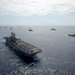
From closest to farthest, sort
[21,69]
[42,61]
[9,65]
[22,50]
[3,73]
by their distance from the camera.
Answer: [3,73], [21,69], [9,65], [42,61], [22,50]

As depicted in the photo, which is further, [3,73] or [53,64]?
[53,64]

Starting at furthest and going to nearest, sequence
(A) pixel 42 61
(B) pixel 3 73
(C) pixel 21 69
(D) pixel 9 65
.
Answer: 1. (A) pixel 42 61
2. (D) pixel 9 65
3. (C) pixel 21 69
4. (B) pixel 3 73

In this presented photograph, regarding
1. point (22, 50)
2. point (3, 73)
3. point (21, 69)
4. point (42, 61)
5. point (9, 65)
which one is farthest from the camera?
point (22, 50)

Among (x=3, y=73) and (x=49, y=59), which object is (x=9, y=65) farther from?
(x=49, y=59)

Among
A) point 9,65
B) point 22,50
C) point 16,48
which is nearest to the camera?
point 9,65

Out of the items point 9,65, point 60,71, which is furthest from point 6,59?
point 60,71

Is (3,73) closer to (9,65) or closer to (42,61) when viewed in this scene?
(9,65)

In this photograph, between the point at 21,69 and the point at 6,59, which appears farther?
the point at 6,59

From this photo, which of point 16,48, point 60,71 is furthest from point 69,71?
point 16,48

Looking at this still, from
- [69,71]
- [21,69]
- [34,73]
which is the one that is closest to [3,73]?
[21,69]

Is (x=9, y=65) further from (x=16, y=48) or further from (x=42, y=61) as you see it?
(x=16, y=48)
